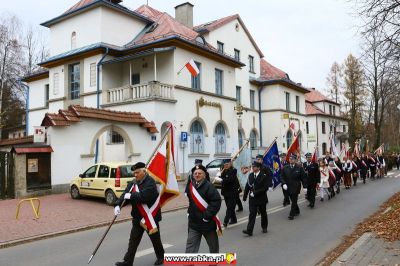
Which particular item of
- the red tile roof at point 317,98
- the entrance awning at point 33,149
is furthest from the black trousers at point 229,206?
the red tile roof at point 317,98

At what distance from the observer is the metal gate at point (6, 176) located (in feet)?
54.3

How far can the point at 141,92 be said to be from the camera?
2412 centimetres

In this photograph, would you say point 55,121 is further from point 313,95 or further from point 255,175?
point 313,95

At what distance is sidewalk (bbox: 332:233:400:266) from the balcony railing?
1724cm

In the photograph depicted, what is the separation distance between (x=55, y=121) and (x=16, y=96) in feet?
105

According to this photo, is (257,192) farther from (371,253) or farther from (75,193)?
(75,193)

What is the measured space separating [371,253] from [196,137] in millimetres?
20479

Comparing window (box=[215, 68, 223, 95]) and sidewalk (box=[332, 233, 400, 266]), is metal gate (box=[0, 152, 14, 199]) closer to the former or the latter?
sidewalk (box=[332, 233, 400, 266])

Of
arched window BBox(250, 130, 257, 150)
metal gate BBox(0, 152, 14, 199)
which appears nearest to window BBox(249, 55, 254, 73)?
arched window BBox(250, 130, 257, 150)

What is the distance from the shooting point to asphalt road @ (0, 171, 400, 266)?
24.2ft

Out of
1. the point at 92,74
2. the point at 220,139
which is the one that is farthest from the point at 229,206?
the point at 92,74

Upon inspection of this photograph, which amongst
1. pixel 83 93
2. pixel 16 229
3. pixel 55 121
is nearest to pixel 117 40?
pixel 83 93

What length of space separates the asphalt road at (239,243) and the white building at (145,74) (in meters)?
11.0

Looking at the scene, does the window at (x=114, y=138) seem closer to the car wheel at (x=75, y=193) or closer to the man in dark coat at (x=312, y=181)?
A: the car wheel at (x=75, y=193)
